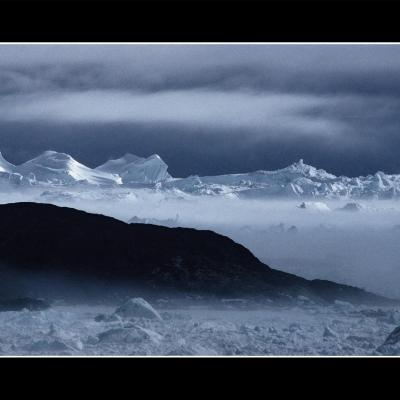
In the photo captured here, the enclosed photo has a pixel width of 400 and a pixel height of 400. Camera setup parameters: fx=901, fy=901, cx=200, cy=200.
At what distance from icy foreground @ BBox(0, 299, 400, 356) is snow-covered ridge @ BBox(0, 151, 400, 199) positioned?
1899 millimetres

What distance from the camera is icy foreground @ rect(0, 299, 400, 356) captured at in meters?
13.9

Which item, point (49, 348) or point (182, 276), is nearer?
point (49, 348)

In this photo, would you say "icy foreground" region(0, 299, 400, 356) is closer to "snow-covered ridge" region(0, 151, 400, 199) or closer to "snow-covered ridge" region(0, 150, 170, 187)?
"snow-covered ridge" region(0, 151, 400, 199)

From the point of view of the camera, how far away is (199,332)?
46.4ft

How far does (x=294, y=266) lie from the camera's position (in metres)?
14.7

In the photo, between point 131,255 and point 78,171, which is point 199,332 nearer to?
point 131,255

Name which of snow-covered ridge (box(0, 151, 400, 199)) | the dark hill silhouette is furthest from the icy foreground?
snow-covered ridge (box(0, 151, 400, 199))

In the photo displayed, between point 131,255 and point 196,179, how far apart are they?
167cm

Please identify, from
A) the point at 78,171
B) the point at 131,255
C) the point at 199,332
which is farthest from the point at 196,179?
the point at 199,332

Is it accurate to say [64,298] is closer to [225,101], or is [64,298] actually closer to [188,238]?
[188,238]

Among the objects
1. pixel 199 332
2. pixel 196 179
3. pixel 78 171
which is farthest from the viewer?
pixel 196 179

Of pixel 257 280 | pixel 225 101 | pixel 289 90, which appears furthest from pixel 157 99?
pixel 257 280

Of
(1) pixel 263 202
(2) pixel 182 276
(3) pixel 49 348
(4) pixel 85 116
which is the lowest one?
(3) pixel 49 348

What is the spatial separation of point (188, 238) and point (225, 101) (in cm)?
234
